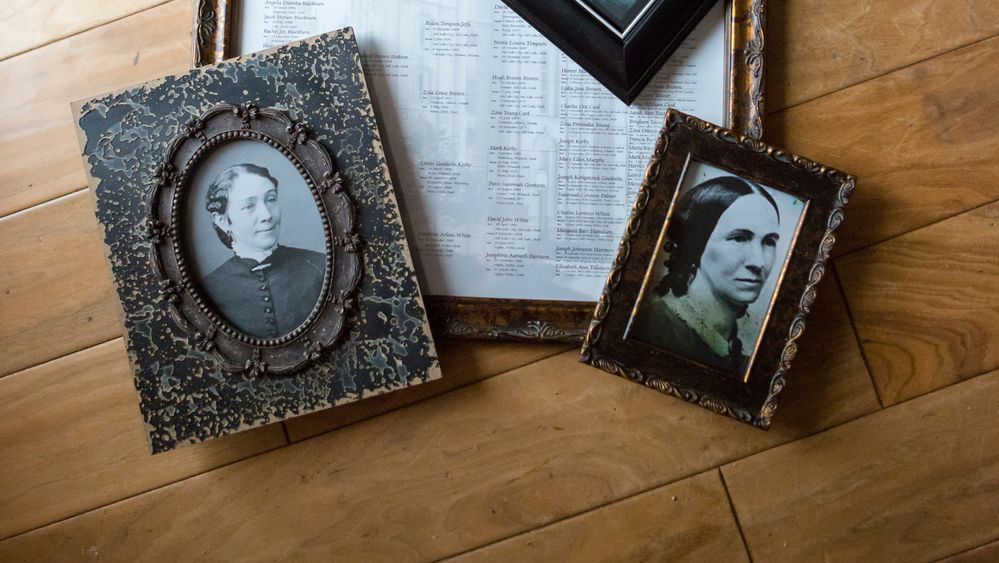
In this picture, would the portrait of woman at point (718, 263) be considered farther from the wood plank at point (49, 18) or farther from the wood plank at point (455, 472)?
the wood plank at point (49, 18)

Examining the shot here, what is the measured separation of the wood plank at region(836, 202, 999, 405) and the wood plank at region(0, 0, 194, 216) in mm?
700

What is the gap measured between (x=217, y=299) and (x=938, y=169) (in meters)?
0.70

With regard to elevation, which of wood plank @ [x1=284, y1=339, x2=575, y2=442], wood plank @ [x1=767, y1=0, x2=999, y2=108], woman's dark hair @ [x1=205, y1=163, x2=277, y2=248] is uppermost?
wood plank @ [x1=767, y1=0, x2=999, y2=108]

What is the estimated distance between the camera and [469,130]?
2.29 feet

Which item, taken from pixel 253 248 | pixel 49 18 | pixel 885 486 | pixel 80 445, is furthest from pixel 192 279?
pixel 885 486

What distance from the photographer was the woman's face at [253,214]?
0.67 m

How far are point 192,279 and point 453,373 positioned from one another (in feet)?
0.85

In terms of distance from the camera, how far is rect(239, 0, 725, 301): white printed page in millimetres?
692

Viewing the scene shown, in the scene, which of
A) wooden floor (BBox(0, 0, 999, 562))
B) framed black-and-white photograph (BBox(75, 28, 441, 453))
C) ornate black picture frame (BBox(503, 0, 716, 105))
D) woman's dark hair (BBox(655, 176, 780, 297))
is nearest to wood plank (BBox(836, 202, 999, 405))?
wooden floor (BBox(0, 0, 999, 562))

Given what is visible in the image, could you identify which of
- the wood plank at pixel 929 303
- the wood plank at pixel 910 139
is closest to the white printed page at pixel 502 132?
the wood plank at pixel 910 139

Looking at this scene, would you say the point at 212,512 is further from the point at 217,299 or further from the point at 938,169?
the point at 938,169

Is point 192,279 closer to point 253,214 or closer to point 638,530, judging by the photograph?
point 253,214

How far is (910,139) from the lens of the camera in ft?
2.32

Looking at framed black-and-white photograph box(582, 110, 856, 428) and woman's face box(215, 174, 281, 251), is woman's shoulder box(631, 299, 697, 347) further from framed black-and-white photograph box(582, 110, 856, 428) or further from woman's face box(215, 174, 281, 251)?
woman's face box(215, 174, 281, 251)
